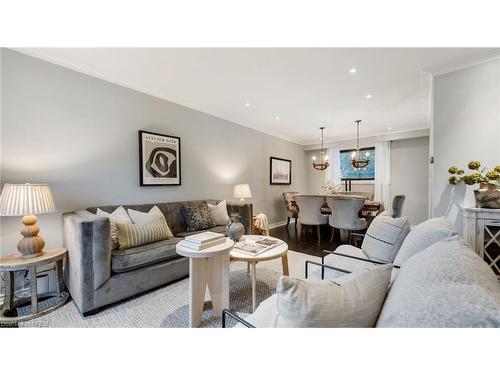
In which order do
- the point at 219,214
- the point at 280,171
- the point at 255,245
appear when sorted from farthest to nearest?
the point at 280,171
the point at 219,214
the point at 255,245

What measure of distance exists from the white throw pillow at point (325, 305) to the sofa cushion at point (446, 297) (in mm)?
45

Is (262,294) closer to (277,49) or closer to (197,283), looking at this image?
(197,283)

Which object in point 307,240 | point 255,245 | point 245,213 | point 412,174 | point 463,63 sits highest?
point 463,63

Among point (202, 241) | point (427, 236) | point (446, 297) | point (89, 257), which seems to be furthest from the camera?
point (89, 257)

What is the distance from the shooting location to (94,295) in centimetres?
174

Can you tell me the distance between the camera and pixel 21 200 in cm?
165

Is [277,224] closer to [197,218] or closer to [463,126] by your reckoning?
[197,218]

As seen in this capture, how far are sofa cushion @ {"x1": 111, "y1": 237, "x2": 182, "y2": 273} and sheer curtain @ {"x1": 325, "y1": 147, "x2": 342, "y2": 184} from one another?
208 inches

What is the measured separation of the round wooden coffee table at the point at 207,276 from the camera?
62.4 inches

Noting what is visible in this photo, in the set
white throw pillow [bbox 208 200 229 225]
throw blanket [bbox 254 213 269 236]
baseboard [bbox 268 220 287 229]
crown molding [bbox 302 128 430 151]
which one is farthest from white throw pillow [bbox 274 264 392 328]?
crown molding [bbox 302 128 430 151]

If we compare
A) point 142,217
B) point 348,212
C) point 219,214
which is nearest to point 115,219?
point 142,217

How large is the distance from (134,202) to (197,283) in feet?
5.77

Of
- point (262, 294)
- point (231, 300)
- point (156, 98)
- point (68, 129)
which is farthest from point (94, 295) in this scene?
point (156, 98)

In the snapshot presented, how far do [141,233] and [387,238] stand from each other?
2352mm
